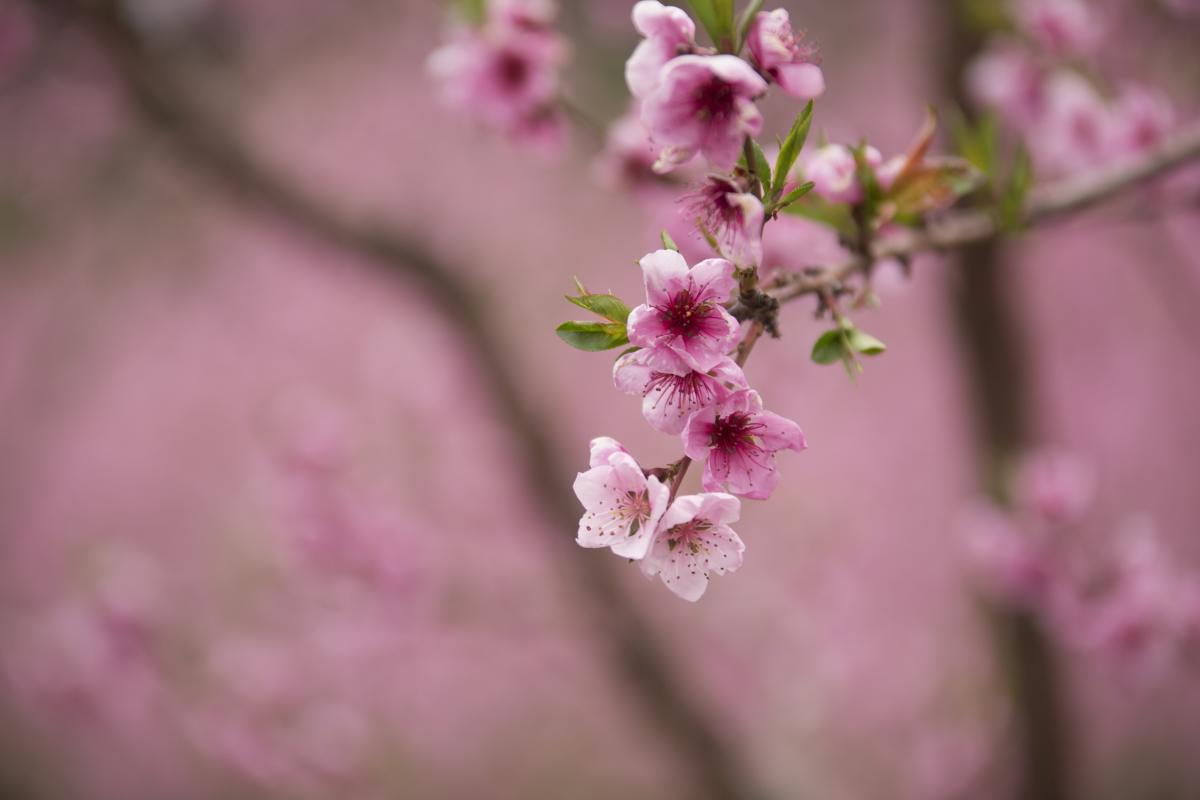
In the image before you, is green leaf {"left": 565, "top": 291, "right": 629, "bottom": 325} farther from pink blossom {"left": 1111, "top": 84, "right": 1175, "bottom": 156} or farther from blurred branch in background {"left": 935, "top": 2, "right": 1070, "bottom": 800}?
blurred branch in background {"left": 935, "top": 2, "right": 1070, "bottom": 800}

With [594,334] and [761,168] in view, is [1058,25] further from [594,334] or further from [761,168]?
[594,334]

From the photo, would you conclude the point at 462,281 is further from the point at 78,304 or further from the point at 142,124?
the point at 78,304

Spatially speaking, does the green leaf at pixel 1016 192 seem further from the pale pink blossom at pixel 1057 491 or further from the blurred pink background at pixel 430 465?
the pale pink blossom at pixel 1057 491

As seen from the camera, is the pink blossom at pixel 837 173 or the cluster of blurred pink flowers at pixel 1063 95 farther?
the cluster of blurred pink flowers at pixel 1063 95

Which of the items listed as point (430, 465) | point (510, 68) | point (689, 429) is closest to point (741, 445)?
point (689, 429)

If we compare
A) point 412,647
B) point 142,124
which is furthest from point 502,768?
point 142,124

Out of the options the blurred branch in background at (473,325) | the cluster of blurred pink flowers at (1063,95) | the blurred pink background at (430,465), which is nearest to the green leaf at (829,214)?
the blurred pink background at (430,465)

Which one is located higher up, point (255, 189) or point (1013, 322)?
point (1013, 322)

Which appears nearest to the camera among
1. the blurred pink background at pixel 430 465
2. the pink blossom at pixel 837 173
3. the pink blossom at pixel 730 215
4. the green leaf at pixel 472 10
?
the pink blossom at pixel 730 215
